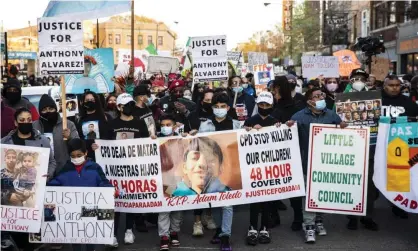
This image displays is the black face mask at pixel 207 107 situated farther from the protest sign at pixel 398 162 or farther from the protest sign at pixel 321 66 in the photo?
the protest sign at pixel 321 66

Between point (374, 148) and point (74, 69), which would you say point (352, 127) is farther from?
point (74, 69)

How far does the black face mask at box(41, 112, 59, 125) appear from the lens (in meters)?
7.11

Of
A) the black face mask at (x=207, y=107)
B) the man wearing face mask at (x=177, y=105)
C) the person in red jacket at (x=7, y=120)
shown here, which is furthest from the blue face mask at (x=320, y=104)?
the person in red jacket at (x=7, y=120)

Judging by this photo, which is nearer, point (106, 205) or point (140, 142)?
point (106, 205)

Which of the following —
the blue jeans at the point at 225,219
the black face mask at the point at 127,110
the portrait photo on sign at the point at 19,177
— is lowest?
the blue jeans at the point at 225,219

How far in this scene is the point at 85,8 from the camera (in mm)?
8586

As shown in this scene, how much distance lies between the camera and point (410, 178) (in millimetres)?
6816

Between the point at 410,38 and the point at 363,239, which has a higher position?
the point at 410,38

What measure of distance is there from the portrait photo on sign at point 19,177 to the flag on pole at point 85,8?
9.48 feet

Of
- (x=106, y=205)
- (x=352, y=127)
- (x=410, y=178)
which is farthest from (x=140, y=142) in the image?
(x=410, y=178)

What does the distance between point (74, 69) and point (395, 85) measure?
13.4 feet

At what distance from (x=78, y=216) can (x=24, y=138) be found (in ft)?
3.37

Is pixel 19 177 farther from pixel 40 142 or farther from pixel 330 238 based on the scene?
pixel 330 238

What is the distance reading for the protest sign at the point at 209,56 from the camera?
34.6 ft
